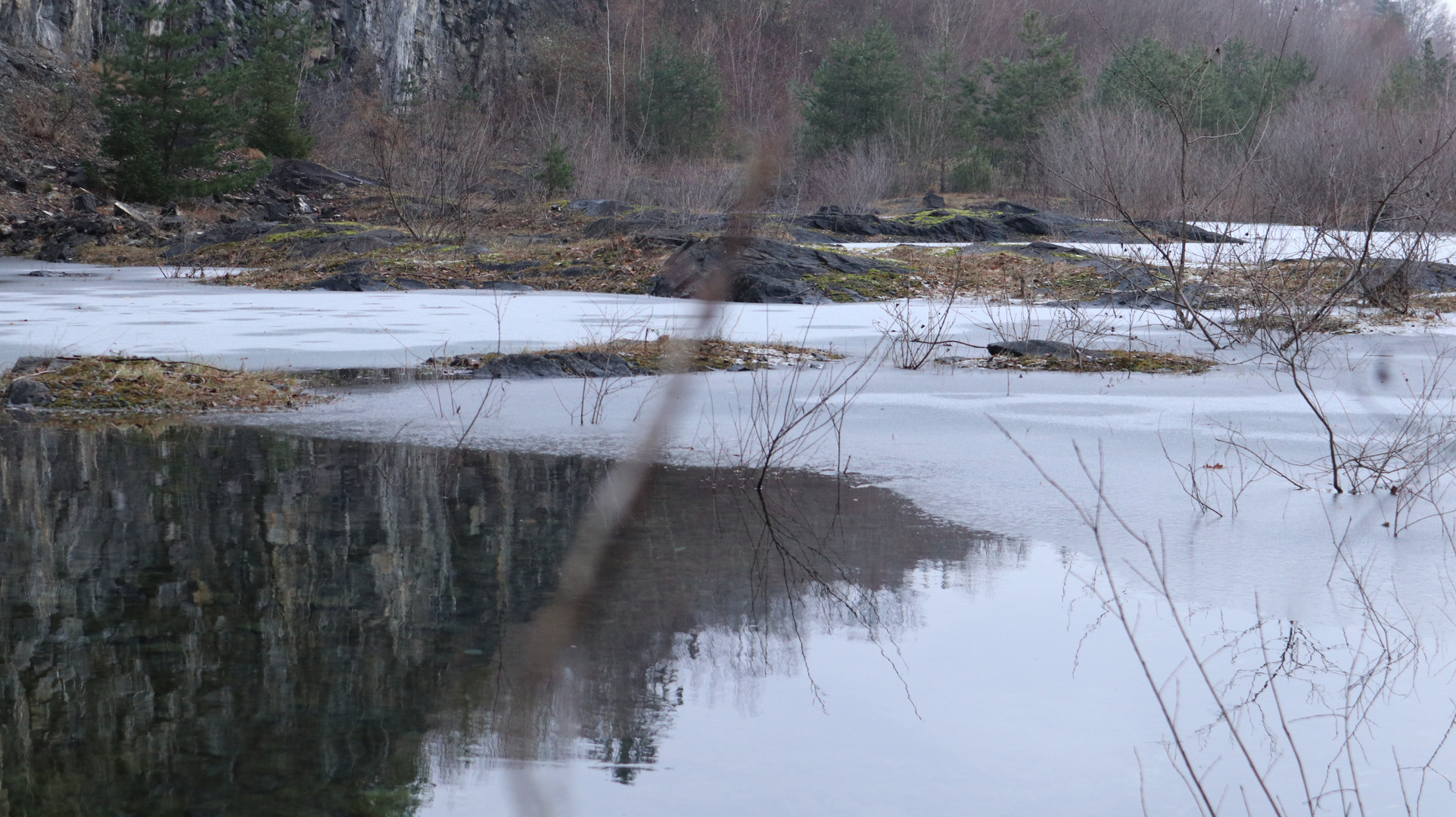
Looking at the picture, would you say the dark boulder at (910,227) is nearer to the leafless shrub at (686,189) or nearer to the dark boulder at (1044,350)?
the leafless shrub at (686,189)

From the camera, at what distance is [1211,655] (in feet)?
9.51

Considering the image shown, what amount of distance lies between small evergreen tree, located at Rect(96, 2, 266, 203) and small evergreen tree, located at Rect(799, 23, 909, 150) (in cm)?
1664

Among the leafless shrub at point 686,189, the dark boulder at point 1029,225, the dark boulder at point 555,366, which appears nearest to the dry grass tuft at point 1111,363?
the dark boulder at point 555,366

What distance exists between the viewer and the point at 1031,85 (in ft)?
110

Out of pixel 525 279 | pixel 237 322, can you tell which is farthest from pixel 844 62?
pixel 237 322

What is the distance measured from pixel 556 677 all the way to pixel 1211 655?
5.26ft

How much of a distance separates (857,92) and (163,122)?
63.8ft

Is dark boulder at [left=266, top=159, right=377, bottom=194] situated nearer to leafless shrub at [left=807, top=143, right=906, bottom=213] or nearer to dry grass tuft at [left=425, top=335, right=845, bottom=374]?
leafless shrub at [left=807, top=143, right=906, bottom=213]

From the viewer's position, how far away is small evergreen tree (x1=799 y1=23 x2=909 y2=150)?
33.6m

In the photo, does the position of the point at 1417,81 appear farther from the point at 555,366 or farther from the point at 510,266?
the point at 555,366

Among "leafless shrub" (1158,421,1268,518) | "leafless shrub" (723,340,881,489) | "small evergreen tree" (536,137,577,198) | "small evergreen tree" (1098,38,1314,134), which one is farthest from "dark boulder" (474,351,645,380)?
"small evergreen tree" (1098,38,1314,134)

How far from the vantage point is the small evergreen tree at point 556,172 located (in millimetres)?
24031

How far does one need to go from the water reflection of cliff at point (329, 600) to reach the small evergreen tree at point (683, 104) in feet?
105

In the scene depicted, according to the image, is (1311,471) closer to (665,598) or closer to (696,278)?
(665,598)
